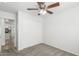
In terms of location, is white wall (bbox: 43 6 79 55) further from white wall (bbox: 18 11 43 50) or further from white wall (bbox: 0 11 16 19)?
white wall (bbox: 0 11 16 19)

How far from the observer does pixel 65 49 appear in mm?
3551

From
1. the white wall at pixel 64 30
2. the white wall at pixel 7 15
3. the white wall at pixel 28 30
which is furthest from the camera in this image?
the white wall at pixel 7 15

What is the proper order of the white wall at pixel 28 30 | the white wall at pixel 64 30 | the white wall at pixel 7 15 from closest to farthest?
1. the white wall at pixel 64 30
2. the white wall at pixel 28 30
3. the white wall at pixel 7 15

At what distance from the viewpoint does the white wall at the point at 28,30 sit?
3.67 metres

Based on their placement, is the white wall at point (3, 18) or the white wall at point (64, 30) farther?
the white wall at point (3, 18)

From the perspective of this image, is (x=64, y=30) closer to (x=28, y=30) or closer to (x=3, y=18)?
(x=28, y=30)

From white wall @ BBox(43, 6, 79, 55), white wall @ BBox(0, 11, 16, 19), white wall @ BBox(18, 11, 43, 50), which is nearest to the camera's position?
white wall @ BBox(43, 6, 79, 55)

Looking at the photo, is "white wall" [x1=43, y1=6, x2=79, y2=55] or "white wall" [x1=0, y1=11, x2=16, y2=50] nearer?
"white wall" [x1=43, y1=6, x2=79, y2=55]

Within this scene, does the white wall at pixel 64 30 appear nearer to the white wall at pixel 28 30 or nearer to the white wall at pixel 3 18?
the white wall at pixel 28 30

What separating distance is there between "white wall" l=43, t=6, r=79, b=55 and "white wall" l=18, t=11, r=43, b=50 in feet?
1.97

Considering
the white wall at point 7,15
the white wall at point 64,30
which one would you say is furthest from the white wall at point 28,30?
the white wall at point 7,15

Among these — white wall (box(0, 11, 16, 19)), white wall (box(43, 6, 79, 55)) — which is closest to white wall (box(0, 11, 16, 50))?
white wall (box(0, 11, 16, 19))

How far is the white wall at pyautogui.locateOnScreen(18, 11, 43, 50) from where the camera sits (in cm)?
367

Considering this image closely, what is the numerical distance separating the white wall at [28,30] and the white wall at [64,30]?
60 cm
